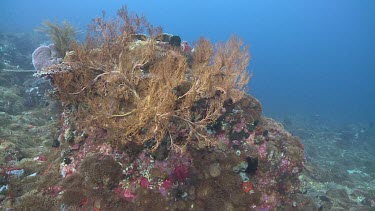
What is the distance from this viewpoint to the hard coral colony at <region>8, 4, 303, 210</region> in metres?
5.29

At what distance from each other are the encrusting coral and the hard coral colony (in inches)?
1.0

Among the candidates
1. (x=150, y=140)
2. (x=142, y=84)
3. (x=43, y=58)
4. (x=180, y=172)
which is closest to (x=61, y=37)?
(x=43, y=58)

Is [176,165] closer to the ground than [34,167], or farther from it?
farther from it

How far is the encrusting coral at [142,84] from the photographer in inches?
198

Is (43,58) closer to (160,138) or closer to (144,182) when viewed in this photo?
(144,182)

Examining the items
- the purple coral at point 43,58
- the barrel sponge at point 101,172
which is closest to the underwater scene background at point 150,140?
the barrel sponge at point 101,172

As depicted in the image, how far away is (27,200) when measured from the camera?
5309 millimetres

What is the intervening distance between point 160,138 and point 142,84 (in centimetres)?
138

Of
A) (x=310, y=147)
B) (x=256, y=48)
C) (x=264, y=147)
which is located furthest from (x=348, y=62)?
(x=264, y=147)

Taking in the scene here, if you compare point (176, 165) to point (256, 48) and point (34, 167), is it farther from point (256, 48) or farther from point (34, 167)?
point (256, 48)

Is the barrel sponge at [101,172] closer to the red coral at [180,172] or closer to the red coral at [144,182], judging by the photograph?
the red coral at [144,182]

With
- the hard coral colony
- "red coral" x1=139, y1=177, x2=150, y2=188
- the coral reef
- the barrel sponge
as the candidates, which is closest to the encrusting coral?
the hard coral colony

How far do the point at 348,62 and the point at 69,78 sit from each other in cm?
18160

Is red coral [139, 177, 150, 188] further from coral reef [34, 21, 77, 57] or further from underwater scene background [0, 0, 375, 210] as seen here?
coral reef [34, 21, 77, 57]
